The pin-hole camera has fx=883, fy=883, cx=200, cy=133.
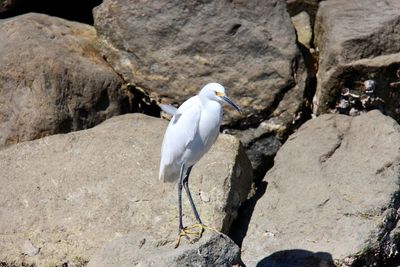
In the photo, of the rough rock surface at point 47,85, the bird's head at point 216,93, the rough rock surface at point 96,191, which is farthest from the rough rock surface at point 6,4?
the bird's head at point 216,93

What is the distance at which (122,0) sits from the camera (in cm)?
718

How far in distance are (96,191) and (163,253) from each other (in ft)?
4.28

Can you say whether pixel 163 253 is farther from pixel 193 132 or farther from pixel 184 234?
pixel 193 132

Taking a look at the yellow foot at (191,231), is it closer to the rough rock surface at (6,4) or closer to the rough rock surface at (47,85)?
the rough rock surface at (47,85)

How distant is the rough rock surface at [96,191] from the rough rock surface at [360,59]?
1068 millimetres

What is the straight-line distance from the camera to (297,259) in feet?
18.6

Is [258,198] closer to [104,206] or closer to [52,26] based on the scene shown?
[104,206]

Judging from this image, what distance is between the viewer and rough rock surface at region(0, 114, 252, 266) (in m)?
5.68

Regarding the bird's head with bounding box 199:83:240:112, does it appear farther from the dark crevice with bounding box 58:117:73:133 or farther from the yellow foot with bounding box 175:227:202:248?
the dark crevice with bounding box 58:117:73:133

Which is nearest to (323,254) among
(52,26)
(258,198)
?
(258,198)

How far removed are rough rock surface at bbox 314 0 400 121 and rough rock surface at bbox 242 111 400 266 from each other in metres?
0.37

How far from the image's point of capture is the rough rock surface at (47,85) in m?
6.59

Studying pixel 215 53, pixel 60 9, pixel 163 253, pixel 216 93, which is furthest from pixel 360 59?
pixel 60 9

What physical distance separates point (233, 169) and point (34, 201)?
53.7 inches
